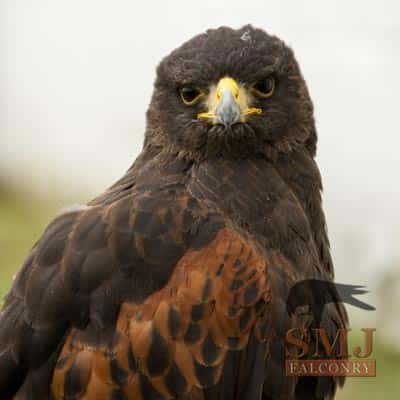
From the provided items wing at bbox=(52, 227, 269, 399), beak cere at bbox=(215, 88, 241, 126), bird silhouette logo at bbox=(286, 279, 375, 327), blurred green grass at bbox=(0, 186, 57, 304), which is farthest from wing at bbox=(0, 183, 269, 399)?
blurred green grass at bbox=(0, 186, 57, 304)

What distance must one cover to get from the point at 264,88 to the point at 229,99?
271 millimetres

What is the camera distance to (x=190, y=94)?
5.62m

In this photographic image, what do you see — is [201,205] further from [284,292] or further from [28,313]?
[28,313]

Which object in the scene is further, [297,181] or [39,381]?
[297,181]

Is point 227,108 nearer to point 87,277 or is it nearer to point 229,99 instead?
point 229,99

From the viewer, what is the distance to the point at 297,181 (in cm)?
569

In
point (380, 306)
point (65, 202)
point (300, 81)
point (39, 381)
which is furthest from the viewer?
point (65, 202)

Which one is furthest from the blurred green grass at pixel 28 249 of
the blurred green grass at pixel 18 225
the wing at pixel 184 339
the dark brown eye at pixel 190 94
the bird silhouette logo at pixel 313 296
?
the wing at pixel 184 339

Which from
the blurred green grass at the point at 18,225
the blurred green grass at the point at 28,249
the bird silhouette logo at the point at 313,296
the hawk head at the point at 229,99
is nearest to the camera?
the bird silhouette logo at the point at 313,296

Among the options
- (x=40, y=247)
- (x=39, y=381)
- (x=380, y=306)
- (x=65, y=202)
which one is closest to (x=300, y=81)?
(x=40, y=247)

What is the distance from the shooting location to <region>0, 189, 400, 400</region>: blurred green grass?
8.40m

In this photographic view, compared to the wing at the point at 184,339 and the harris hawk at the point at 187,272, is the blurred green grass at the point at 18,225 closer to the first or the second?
the harris hawk at the point at 187,272

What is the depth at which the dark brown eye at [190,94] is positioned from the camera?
5590 millimetres

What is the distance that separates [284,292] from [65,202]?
4.65m
